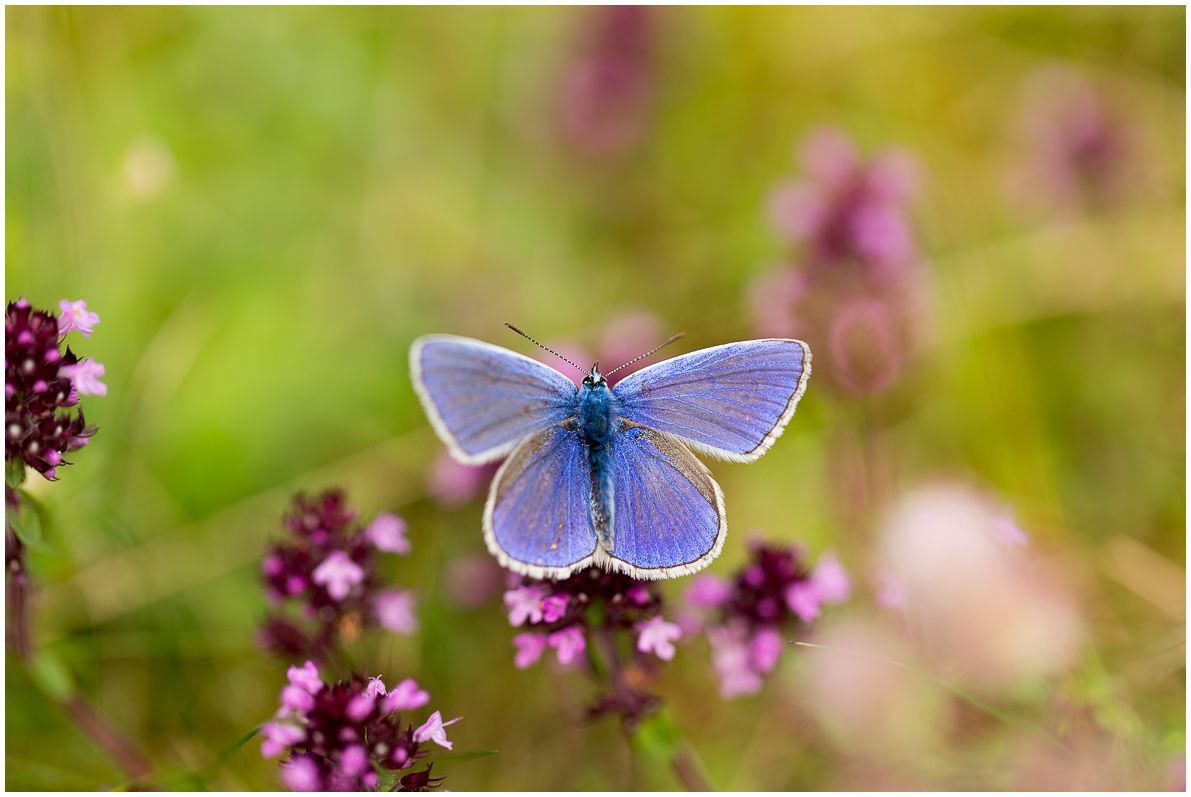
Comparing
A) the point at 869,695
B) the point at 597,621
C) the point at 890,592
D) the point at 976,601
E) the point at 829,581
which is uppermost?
Answer: the point at 597,621

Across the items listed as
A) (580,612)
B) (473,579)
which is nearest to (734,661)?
(580,612)

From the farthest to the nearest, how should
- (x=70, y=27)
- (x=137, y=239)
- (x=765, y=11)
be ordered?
1. (x=765, y=11)
2. (x=70, y=27)
3. (x=137, y=239)

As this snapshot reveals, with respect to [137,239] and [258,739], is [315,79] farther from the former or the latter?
[258,739]

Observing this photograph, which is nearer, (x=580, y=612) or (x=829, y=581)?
(x=580, y=612)

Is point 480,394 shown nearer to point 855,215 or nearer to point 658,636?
point 658,636

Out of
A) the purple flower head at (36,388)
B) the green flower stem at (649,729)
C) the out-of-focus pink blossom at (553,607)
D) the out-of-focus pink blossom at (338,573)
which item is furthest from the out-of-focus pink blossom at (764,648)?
the purple flower head at (36,388)

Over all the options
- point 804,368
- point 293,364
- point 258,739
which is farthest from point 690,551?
point 293,364

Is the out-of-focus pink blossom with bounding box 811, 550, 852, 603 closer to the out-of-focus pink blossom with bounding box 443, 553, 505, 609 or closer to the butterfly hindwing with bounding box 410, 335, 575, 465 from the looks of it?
the butterfly hindwing with bounding box 410, 335, 575, 465

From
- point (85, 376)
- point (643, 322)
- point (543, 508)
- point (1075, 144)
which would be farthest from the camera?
point (1075, 144)

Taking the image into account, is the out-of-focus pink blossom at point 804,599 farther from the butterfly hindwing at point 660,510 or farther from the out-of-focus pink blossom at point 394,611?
the out-of-focus pink blossom at point 394,611
